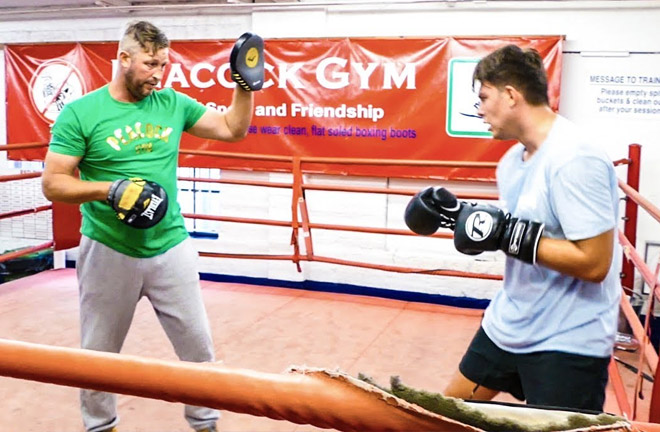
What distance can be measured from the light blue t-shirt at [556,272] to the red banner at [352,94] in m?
3.03

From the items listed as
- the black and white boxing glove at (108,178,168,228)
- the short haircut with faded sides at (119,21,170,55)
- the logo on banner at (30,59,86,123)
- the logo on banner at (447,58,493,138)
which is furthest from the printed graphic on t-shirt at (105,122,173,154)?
the logo on banner at (30,59,86,123)

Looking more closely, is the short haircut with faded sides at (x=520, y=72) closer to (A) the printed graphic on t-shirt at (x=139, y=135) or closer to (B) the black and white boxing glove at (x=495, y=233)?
(B) the black and white boxing glove at (x=495, y=233)

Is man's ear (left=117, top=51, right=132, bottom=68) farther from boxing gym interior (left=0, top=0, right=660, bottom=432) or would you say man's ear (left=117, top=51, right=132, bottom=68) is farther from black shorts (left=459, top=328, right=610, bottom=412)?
boxing gym interior (left=0, top=0, right=660, bottom=432)

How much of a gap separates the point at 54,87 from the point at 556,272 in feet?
17.4

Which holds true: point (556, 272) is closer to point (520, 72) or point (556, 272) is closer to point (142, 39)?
point (520, 72)

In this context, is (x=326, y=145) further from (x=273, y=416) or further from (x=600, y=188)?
(x=273, y=416)

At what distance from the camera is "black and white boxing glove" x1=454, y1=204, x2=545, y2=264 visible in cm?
146

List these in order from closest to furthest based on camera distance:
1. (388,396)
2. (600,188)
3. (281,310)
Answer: (388,396) < (600,188) < (281,310)

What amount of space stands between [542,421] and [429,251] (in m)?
4.42

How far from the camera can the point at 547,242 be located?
1450 millimetres

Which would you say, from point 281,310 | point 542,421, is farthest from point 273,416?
point 281,310

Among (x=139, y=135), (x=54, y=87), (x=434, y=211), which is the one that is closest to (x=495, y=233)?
(x=434, y=211)

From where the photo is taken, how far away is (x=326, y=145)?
203 inches

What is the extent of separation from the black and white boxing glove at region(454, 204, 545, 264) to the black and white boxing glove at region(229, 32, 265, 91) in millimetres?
1067
